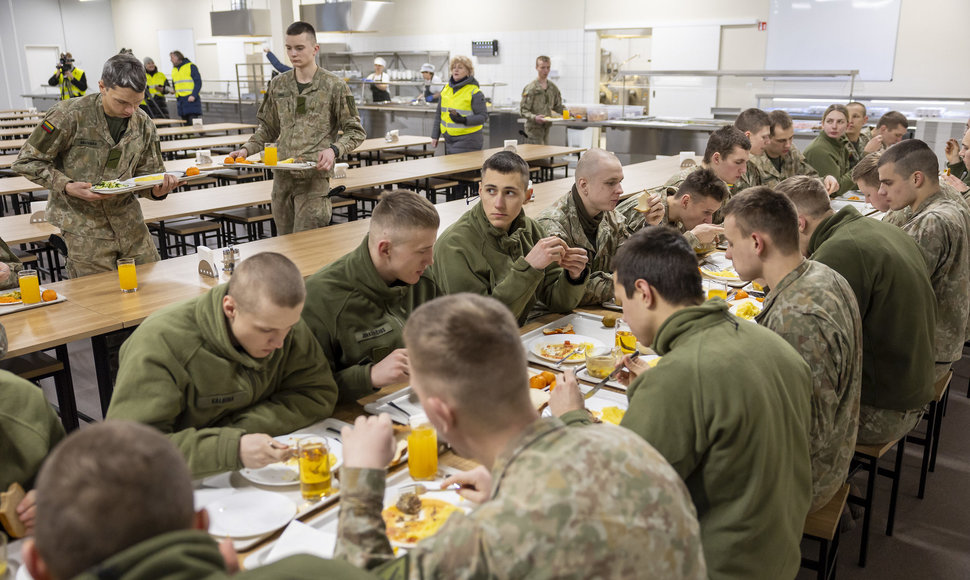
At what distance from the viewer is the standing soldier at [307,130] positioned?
17.3 feet

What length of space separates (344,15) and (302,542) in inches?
344

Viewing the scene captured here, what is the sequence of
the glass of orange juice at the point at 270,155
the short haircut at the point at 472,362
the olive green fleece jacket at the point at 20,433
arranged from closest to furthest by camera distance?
the short haircut at the point at 472,362 < the olive green fleece jacket at the point at 20,433 < the glass of orange juice at the point at 270,155

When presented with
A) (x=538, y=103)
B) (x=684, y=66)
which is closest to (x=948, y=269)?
(x=538, y=103)

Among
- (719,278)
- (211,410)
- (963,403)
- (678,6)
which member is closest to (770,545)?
(211,410)

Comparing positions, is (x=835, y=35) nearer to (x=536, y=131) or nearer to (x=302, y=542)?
(x=536, y=131)

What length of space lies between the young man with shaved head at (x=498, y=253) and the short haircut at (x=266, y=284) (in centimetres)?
113

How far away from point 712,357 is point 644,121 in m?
8.27

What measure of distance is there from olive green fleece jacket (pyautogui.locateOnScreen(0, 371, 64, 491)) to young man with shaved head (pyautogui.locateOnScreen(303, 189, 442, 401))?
2.82ft

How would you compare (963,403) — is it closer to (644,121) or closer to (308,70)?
(308,70)

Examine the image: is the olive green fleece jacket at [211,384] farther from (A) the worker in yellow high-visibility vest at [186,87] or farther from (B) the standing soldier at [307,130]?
(A) the worker in yellow high-visibility vest at [186,87]

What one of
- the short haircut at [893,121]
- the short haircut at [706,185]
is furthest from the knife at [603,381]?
the short haircut at [893,121]

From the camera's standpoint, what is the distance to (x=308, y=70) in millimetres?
5238

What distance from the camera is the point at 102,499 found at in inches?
35.2

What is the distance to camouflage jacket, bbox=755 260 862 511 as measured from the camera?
2.22 meters
